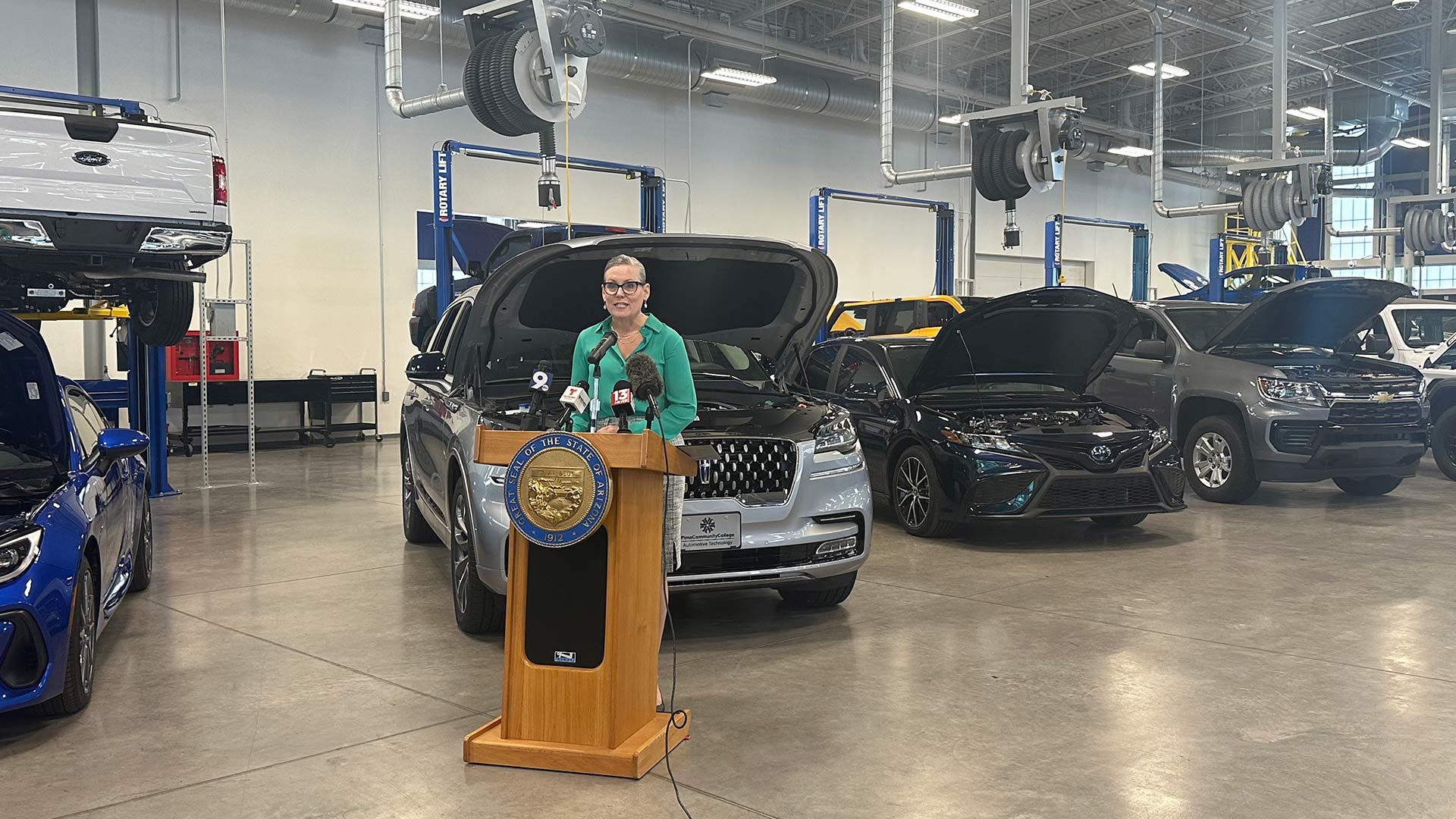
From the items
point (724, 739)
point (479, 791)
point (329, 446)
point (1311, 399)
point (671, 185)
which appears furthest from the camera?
point (671, 185)

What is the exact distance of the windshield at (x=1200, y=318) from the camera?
10.0m

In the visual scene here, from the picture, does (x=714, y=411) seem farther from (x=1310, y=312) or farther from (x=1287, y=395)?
(x=1310, y=312)

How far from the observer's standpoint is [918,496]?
732 cm

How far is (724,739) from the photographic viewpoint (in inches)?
140

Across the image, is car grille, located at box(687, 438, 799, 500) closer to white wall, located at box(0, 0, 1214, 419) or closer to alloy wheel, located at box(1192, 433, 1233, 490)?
alloy wheel, located at box(1192, 433, 1233, 490)

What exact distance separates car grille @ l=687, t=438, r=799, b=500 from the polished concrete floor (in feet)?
2.17

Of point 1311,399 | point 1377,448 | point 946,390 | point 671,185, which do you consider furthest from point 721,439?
point 671,185

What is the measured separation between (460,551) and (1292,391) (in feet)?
21.4

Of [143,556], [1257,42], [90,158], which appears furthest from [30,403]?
[1257,42]

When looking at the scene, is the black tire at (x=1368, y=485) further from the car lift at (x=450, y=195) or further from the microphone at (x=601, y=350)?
the microphone at (x=601, y=350)

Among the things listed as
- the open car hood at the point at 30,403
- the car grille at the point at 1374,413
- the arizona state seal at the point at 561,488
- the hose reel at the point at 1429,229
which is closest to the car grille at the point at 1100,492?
the car grille at the point at 1374,413

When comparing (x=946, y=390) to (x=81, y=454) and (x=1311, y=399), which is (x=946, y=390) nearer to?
(x=1311, y=399)

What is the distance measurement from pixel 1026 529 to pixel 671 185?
39.6ft

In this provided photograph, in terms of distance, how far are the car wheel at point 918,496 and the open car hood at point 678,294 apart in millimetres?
1908
